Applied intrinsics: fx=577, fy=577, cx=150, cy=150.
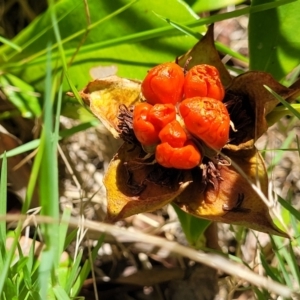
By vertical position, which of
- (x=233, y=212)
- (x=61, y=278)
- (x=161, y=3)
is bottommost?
(x=61, y=278)

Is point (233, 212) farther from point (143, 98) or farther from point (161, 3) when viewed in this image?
point (161, 3)

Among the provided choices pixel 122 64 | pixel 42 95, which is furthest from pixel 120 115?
pixel 42 95

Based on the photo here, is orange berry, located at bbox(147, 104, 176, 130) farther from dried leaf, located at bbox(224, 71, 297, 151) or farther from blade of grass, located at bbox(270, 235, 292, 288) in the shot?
blade of grass, located at bbox(270, 235, 292, 288)

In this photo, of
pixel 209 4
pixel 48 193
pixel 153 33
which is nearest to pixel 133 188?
pixel 48 193

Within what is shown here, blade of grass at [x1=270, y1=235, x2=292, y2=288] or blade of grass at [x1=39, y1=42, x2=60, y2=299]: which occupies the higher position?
blade of grass at [x1=39, y1=42, x2=60, y2=299]

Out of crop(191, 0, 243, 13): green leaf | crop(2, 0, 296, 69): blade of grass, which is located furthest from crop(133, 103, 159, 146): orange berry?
crop(191, 0, 243, 13): green leaf
